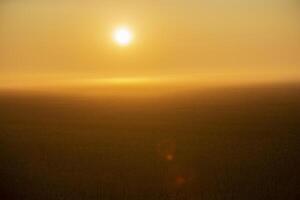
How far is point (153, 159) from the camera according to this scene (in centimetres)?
424

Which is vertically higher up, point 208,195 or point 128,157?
point 128,157

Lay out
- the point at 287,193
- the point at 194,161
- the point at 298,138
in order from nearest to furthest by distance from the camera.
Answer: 1. the point at 287,193
2. the point at 194,161
3. the point at 298,138

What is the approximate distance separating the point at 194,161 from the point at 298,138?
130cm

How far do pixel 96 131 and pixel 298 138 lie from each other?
241 cm

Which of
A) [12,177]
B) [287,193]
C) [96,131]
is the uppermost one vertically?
[96,131]

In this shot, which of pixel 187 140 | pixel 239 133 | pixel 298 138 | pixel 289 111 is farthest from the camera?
pixel 289 111

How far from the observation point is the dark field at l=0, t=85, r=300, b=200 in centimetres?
333

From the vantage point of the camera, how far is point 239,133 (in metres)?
5.53

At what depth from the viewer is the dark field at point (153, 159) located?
333 cm

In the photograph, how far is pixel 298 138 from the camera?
485cm

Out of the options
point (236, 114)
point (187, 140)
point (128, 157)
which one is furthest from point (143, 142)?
point (236, 114)

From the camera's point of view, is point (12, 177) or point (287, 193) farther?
point (12, 177)

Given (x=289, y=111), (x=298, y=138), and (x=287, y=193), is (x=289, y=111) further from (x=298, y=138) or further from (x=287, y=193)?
(x=287, y=193)

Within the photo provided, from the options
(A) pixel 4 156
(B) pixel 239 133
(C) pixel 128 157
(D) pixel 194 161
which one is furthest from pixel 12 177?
(B) pixel 239 133
